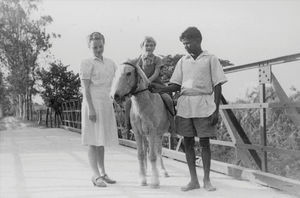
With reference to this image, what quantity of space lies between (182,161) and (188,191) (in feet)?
8.29

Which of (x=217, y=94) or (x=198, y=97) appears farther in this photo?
(x=198, y=97)

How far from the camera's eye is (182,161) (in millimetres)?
6945

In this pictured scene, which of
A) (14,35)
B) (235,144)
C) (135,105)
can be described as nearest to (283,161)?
(235,144)

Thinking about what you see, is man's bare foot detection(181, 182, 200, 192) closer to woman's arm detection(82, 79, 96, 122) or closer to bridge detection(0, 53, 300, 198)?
bridge detection(0, 53, 300, 198)

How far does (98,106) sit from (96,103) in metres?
0.04

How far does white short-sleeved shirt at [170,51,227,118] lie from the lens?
4.47m

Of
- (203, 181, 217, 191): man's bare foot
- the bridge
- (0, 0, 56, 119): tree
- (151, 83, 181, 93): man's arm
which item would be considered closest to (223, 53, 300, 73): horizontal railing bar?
the bridge

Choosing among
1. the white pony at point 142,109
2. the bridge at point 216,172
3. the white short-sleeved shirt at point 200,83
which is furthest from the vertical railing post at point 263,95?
the white pony at point 142,109

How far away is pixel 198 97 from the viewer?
14.9ft

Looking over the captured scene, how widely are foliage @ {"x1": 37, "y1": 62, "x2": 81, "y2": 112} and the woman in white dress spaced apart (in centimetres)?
1642

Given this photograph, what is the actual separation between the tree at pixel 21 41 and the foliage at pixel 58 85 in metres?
9.18

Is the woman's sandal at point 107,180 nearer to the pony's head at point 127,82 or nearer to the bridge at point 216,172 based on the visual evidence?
the bridge at point 216,172

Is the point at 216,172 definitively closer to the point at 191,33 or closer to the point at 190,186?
the point at 190,186

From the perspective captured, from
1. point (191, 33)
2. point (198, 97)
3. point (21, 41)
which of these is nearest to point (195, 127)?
point (198, 97)
